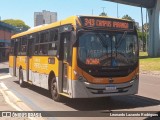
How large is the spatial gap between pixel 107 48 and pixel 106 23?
2.76 feet

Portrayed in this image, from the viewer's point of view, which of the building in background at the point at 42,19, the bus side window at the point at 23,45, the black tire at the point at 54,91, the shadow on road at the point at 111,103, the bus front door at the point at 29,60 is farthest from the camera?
the building in background at the point at 42,19

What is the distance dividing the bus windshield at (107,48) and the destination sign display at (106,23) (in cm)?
23

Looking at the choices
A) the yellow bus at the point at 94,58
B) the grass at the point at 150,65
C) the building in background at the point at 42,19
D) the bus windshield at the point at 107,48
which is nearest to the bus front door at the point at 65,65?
the yellow bus at the point at 94,58

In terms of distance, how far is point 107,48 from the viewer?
478 inches

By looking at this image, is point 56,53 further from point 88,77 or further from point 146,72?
point 146,72

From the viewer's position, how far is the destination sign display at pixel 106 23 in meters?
12.1

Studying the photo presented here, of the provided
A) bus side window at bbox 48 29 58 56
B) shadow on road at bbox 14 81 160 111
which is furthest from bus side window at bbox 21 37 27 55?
shadow on road at bbox 14 81 160 111

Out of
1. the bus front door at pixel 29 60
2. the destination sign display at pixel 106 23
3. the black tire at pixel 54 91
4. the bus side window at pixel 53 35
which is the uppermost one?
the destination sign display at pixel 106 23

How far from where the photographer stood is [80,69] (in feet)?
38.7

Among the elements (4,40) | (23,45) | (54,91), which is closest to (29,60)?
(23,45)

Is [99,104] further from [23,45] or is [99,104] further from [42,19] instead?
[42,19]

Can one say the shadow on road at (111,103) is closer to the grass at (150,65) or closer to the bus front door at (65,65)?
the bus front door at (65,65)

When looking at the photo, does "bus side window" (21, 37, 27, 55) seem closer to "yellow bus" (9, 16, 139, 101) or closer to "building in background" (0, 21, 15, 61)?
"yellow bus" (9, 16, 139, 101)

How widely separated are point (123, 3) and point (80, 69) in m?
41.4
